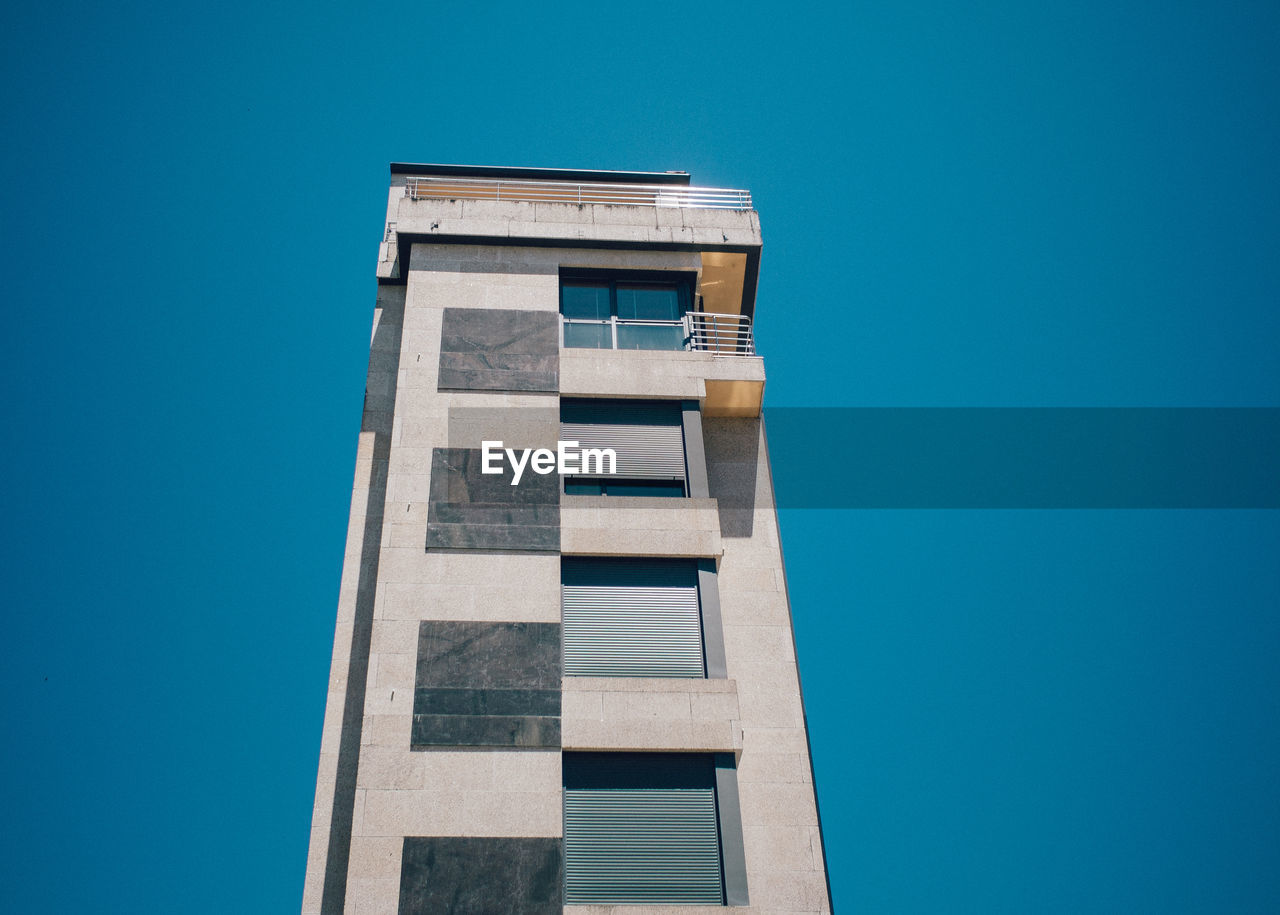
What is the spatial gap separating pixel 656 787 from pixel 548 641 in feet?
11.5

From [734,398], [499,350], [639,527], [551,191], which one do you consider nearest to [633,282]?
[734,398]

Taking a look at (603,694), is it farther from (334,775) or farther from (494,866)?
(334,775)

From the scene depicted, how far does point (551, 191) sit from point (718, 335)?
7.97 metres

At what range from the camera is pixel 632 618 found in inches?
837

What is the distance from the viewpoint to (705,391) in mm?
24797

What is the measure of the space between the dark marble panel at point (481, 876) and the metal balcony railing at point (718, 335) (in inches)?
498

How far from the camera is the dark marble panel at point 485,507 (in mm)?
21547

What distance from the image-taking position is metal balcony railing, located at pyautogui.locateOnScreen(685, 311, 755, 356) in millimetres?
25719

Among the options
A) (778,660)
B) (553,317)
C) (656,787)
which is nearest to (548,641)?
(656,787)

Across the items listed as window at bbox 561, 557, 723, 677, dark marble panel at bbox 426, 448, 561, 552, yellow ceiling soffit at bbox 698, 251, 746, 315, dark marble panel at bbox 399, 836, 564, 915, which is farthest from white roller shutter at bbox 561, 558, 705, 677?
yellow ceiling soffit at bbox 698, 251, 746, 315

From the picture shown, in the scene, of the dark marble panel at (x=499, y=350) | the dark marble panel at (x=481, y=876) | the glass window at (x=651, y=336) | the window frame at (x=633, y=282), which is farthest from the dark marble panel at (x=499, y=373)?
the dark marble panel at (x=481, y=876)

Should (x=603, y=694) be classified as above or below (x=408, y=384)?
below

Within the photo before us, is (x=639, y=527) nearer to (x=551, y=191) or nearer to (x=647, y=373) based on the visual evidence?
(x=647, y=373)

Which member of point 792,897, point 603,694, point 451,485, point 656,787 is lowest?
point 792,897
